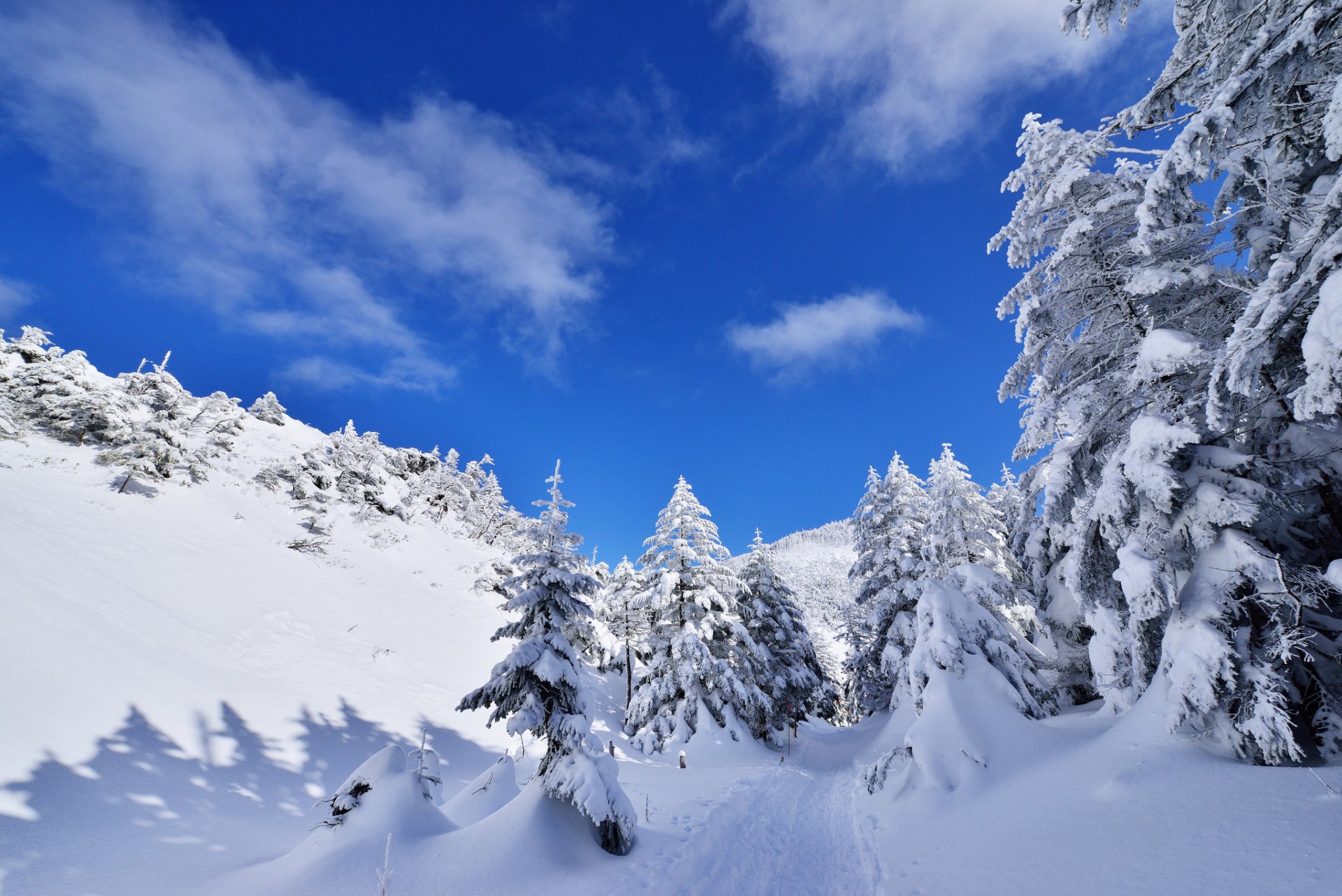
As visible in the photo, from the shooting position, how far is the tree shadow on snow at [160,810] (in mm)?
7719

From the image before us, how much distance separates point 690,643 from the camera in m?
21.7

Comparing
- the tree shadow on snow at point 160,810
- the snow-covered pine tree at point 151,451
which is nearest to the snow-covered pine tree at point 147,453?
the snow-covered pine tree at point 151,451

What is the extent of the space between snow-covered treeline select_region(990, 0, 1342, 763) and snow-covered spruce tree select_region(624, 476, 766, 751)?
14.8 m

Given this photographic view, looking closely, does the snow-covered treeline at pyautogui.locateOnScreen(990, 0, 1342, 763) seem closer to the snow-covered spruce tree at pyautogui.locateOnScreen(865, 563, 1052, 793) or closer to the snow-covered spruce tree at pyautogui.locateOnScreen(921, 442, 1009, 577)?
the snow-covered spruce tree at pyautogui.locateOnScreen(865, 563, 1052, 793)

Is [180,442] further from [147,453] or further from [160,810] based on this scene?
[160,810]

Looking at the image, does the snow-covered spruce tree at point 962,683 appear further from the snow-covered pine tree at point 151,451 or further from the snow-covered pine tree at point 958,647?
the snow-covered pine tree at point 151,451

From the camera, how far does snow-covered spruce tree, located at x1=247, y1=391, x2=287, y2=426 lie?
66812mm

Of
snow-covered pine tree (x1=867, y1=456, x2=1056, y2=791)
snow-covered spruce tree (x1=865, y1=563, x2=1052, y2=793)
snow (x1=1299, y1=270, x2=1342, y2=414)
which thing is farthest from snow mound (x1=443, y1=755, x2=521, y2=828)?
snow (x1=1299, y1=270, x2=1342, y2=414)

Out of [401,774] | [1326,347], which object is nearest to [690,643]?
[401,774]

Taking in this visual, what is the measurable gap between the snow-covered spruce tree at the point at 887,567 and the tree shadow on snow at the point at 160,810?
67.6 feet

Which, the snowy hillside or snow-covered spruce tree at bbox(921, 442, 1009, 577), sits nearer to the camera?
the snowy hillside

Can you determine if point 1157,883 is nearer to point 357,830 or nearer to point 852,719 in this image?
point 357,830

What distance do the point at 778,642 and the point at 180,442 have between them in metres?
37.2

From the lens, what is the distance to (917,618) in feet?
48.0
